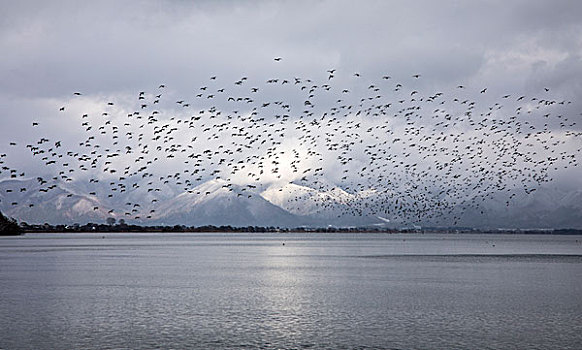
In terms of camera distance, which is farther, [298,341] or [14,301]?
[14,301]

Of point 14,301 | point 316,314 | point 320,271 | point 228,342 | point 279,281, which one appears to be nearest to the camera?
point 228,342

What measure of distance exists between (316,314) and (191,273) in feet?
141

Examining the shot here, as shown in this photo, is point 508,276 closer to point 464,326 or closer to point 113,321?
point 464,326

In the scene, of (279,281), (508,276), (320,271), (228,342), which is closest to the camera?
(228,342)

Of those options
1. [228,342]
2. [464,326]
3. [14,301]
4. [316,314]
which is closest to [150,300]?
Answer: [14,301]

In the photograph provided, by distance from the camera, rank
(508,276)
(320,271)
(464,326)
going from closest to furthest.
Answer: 1. (464,326)
2. (508,276)
3. (320,271)

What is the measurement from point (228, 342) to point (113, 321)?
36.9ft

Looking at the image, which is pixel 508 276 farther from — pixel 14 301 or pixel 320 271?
pixel 14 301

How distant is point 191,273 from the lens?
292ft

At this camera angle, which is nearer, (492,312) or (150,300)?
(492,312)

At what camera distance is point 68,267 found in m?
99.4

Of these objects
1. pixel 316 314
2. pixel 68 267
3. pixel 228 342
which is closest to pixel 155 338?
pixel 228 342

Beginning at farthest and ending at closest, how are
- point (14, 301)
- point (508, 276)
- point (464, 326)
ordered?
1. point (508, 276)
2. point (14, 301)
3. point (464, 326)

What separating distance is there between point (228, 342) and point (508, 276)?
184 feet
